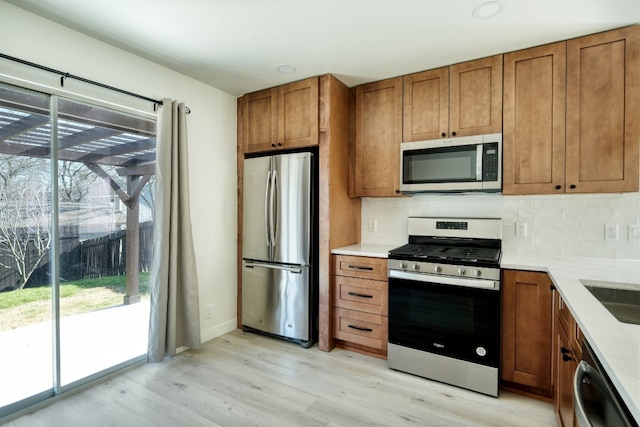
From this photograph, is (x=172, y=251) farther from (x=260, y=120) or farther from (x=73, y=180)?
(x=260, y=120)

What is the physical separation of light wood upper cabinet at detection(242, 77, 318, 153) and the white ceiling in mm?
300

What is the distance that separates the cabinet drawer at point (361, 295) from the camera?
2568mm

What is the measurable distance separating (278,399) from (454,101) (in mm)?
2596

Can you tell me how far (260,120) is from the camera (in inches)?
123

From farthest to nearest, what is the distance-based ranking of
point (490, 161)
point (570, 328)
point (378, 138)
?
point (378, 138)
point (490, 161)
point (570, 328)

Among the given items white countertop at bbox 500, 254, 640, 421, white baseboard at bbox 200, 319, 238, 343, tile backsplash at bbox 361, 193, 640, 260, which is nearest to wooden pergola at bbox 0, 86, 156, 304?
white baseboard at bbox 200, 319, 238, 343

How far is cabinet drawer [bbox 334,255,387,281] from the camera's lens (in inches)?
101

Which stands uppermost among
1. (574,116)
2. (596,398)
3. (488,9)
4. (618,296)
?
(488,9)

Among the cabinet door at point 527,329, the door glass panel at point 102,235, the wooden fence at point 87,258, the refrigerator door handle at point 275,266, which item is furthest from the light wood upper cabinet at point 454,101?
the wooden fence at point 87,258

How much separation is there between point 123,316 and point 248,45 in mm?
2351

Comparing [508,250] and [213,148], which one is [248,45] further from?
[508,250]

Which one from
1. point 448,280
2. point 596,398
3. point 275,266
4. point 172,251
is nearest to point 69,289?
point 172,251

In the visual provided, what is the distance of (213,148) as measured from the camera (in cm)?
306

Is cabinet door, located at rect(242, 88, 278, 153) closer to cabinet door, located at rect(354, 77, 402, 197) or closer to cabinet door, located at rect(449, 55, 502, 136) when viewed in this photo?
cabinet door, located at rect(354, 77, 402, 197)
